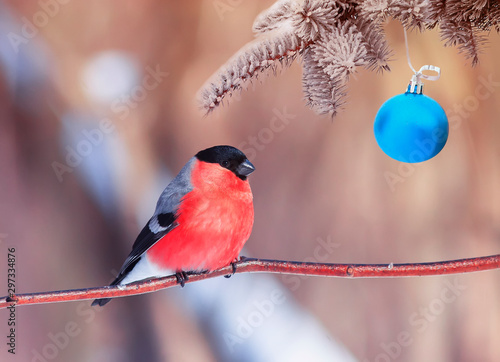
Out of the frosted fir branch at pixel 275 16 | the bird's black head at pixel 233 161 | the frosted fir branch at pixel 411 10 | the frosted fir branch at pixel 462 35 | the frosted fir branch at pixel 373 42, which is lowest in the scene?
the bird's black head at pixel 233 161

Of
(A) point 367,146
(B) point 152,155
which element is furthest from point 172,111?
(A) point 367,146

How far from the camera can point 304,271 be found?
1.92 ft

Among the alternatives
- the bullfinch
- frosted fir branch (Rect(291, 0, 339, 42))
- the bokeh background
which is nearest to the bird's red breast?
the bullfinch

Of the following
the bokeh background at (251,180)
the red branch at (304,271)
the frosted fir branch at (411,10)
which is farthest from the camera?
the bokeh background at (251,180)

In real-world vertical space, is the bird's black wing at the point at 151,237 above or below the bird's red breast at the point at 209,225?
below

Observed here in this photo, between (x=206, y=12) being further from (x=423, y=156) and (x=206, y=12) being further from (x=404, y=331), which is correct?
(x=404, y=331)

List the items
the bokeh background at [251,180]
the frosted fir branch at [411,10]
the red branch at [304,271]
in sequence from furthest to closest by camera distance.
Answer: the bokeh background at [251,180] → the red branch at [304,271] → the frosted fir branch at [411,10]

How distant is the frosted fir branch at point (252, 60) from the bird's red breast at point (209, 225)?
142 mm

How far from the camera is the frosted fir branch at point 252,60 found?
478 millimetres

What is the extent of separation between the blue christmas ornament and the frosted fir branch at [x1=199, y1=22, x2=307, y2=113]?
120 mm

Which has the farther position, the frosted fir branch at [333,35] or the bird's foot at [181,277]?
the bird's foot at [181,277]

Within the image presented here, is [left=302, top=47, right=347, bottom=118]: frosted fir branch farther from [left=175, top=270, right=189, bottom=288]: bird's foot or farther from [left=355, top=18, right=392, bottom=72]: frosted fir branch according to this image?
[left=175, top=270, right=189, bottom=288]: bird's foot

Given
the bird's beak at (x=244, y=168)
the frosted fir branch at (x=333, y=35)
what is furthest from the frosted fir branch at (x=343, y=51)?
the bird's beak at (x=244, y=168)

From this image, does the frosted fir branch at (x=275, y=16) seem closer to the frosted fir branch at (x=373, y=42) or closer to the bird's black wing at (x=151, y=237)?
the frosted fir branch at (x=373, y=42)
